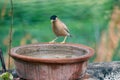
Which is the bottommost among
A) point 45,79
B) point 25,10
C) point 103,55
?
point 103,55

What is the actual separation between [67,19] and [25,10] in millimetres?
309

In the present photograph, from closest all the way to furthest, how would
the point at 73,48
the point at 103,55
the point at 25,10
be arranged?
the point at 73,48 < the point at 25,10 < the point at 103,55

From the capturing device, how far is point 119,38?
2807 mm

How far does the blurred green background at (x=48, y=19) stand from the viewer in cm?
264

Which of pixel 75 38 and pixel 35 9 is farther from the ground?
pixel 35 9

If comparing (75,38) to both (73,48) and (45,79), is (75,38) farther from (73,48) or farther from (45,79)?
(45,79)

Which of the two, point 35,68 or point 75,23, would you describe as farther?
point 75,23

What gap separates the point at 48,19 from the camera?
267 centimetres

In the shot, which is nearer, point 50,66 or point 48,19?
point 50,66

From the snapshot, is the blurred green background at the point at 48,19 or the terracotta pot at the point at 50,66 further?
the blurred green background at the point at 48,19

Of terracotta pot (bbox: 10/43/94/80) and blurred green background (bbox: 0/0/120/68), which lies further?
blurred green background (bbox: 0/0/120/68)

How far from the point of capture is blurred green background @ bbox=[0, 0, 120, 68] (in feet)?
8.66

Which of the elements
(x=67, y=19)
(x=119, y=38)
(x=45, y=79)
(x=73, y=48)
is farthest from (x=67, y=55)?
(x=119, y=38)

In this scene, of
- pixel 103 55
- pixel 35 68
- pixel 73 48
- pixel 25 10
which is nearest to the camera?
pixel 35 68
